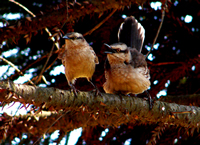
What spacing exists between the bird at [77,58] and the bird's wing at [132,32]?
539 mm

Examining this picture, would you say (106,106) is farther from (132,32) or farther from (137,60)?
(132,32)

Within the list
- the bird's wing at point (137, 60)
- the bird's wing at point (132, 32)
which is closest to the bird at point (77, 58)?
the bird's wing at point (137, 60)

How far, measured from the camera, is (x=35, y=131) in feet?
8.71

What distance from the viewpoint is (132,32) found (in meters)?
3.34

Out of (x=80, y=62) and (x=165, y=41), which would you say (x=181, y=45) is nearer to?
(x=165, y=41)

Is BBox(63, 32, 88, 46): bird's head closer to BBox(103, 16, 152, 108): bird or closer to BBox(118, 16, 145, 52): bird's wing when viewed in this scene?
BBox(103, 16, 152, 108): bird

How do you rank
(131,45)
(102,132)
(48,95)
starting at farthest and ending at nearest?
(131,45)
(102,132)
(48,95)

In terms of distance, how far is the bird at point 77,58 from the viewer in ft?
9.06

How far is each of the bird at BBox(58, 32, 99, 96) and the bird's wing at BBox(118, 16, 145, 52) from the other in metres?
0.54

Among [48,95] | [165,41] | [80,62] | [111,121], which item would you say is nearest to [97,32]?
[80,62]

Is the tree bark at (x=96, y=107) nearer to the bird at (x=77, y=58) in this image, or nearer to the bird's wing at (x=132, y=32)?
the bird at (x=77, y=58)

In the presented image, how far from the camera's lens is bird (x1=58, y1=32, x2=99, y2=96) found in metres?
2.76

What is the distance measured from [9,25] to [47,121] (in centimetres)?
95

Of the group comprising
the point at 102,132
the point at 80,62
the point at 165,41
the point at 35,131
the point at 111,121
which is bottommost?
the point at 102,132
